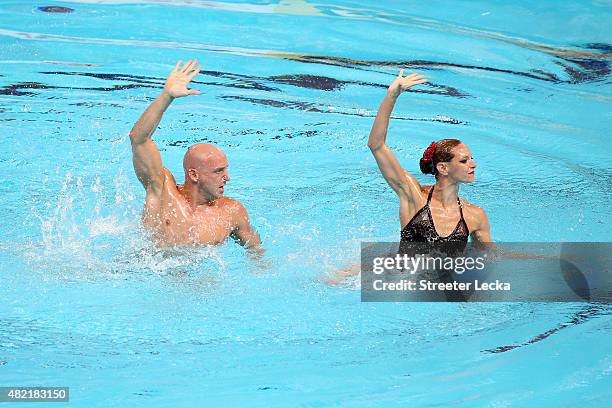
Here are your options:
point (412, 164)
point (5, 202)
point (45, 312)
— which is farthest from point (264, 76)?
point (45, 312)

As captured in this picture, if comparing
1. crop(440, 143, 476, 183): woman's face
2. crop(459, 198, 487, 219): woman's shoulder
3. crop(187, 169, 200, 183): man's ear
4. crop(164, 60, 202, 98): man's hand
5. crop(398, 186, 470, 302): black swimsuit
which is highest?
crop(164, 60, 202, 98): man's hand

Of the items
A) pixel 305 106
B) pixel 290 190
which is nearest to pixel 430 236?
pixel 290 190

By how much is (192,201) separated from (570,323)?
7.11 ft

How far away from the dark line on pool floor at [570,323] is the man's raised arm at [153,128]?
1948 millimetres

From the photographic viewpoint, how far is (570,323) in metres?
5.00

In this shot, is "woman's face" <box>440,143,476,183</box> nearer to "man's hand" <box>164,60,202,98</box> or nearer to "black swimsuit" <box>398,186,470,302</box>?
"black swimsuit" <box>398,186,470,302</box>

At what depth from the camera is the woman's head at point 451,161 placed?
5.09 metres

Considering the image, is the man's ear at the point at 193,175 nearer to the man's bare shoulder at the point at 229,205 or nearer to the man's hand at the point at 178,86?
the man's bare shoulder at the point at 229,205

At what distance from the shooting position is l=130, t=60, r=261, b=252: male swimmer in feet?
16.8

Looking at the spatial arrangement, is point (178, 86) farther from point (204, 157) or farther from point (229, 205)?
point (229, 205)

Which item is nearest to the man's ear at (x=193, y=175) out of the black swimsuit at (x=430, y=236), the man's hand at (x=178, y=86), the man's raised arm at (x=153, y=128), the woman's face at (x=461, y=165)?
the man's raised arm at (x=153, y=128)

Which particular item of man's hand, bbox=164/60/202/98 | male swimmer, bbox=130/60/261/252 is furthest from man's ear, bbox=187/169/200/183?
man's hand, bbox=164/60/202/98

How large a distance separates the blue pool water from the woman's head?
739mm

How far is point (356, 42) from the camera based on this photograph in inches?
403
